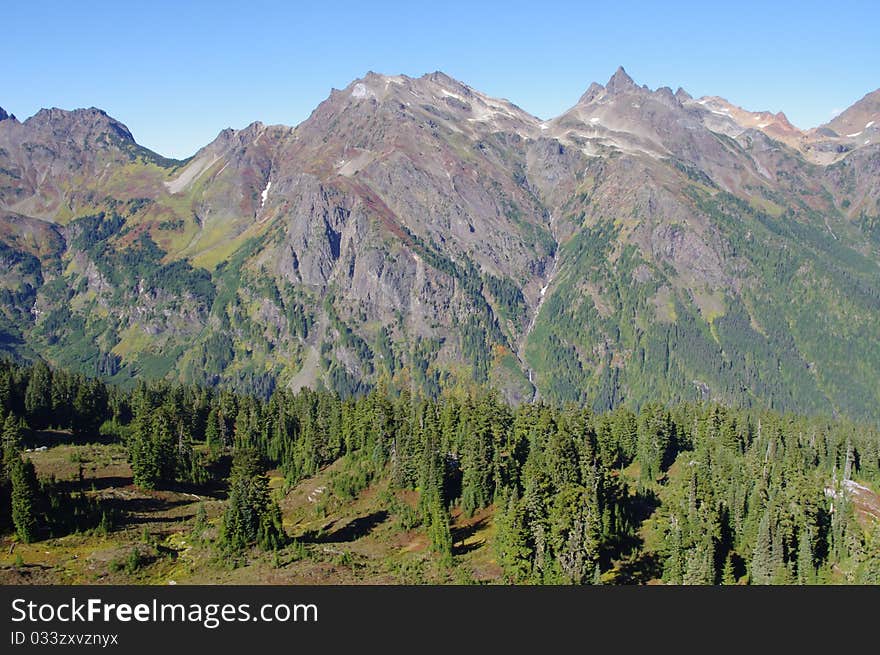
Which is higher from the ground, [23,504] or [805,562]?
[23,504]

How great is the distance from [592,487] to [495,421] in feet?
130

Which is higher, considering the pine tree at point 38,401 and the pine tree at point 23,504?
the pine tree at point 38,401

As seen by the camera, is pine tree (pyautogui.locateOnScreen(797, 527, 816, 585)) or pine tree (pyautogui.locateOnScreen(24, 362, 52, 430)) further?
pine tree (pyautogui.locateOnScreen(24, 362, 52, 430))

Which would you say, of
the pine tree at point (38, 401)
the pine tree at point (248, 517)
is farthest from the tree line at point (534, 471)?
the pine tree at point (38, 401)

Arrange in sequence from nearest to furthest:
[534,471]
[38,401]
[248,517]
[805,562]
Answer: [805,562] → [248,517] → [534,471] → [38,401]

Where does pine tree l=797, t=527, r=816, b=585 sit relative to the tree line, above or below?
below

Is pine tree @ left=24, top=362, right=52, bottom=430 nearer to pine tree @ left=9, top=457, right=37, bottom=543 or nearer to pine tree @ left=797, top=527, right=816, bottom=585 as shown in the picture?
pine tree @ left=9, top=457, right=37, bottom=543

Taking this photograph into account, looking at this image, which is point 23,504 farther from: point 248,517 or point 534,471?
point 534,471

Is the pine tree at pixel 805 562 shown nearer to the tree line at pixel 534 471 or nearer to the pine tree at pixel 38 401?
the tree line at pixel 534 471

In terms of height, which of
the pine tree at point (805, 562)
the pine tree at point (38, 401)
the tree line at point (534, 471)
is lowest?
the pine tree at point (805, 562)

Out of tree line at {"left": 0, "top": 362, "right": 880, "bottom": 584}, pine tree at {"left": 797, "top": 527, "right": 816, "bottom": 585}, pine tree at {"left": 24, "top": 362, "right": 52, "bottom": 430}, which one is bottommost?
pine tree at {"left": 797, "top": 527, "right": 816, "bottom": 585}

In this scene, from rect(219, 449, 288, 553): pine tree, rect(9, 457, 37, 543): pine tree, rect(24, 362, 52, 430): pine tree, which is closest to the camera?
rect(9, 457, 37, 543): pine tree

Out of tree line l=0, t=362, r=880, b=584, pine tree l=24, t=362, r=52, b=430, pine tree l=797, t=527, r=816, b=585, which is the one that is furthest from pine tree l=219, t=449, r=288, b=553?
pine tree l=24, t=362, r=52, b=430

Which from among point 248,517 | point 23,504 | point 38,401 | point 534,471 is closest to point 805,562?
point 534,471
